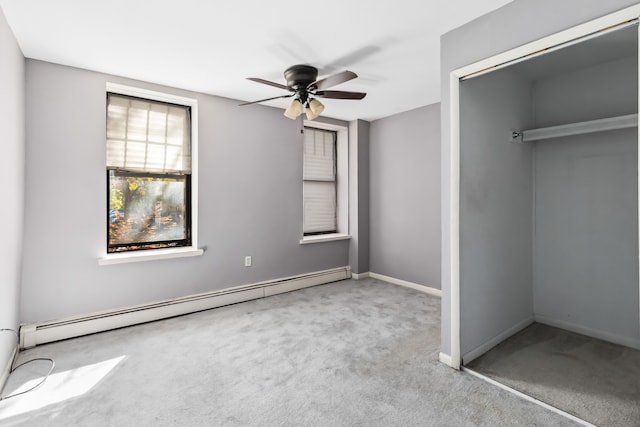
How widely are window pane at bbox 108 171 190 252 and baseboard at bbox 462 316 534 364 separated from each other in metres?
3.08

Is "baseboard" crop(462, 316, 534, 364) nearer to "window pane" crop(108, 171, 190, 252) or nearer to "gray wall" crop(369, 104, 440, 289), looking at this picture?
"gray wall" crop(369, 104, 440, 289)

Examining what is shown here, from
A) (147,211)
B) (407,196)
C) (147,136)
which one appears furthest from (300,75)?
(407,196)

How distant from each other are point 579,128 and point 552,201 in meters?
0.76

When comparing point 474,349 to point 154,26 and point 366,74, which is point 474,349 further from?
point 154,26

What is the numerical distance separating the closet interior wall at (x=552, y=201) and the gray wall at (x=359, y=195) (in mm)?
2312

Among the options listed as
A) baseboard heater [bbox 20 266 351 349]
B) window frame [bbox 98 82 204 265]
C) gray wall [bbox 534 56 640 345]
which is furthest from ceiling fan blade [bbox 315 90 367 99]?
baseboard heater [bbox 20 266 351 349]

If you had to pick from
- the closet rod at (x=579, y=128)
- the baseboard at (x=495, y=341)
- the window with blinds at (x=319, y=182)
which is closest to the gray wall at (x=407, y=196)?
the window with blinds at (x=319, y=182)

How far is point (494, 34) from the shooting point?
7.20 ft

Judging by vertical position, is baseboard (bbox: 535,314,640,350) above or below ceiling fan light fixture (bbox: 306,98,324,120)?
below

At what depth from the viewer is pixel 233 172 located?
405 centimetres

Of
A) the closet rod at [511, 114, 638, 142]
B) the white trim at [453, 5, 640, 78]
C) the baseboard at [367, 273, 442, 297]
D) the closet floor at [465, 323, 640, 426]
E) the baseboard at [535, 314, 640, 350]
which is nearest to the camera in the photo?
the white trim at [453, 5, 640, 78]

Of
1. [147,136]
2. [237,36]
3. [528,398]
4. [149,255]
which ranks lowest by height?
[528,398]

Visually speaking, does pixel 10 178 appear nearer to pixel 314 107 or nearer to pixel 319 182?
pixel 314 107

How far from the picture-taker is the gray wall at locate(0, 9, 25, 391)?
7.25 feet
